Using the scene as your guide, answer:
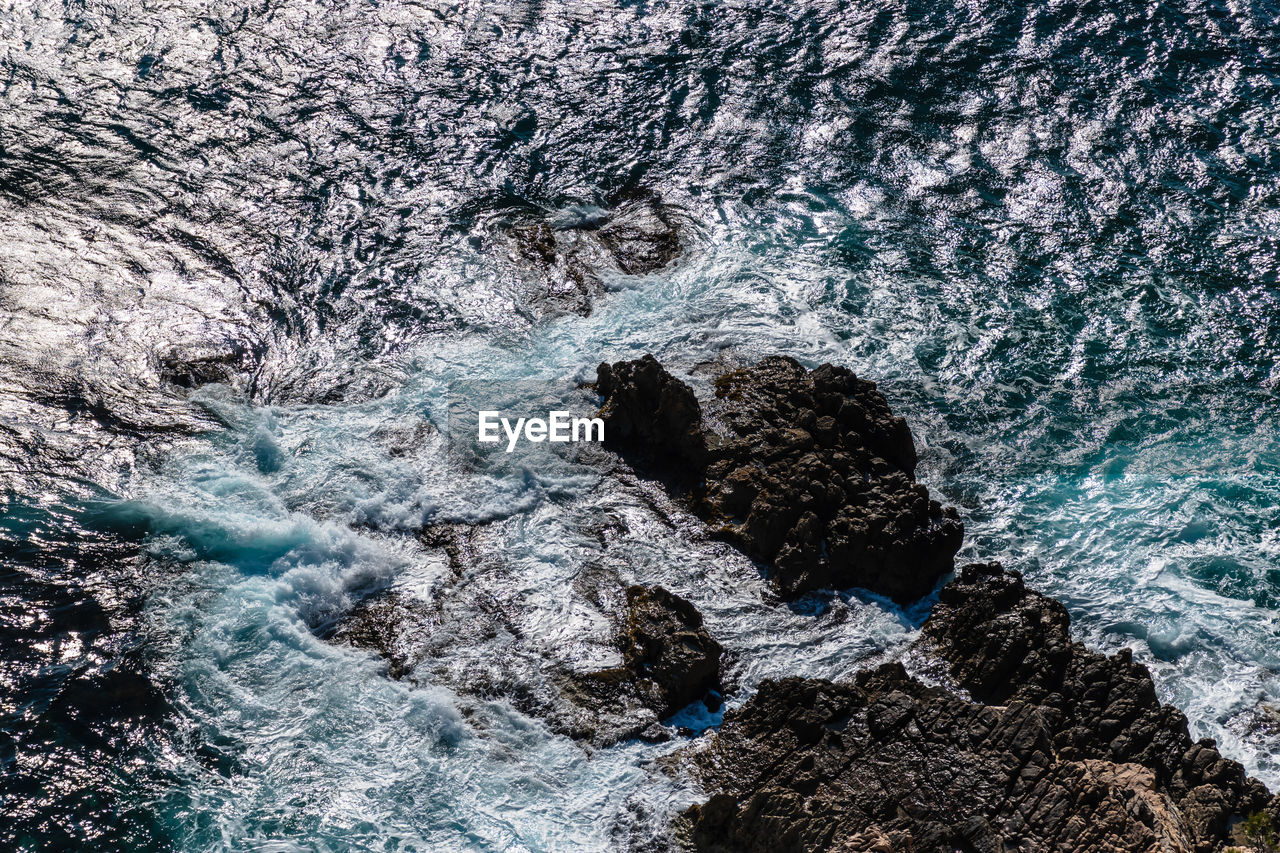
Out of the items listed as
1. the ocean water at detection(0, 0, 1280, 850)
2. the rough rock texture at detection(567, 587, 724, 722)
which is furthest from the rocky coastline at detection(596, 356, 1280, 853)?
the ocean water at detection(0, 0, 1280, 850)

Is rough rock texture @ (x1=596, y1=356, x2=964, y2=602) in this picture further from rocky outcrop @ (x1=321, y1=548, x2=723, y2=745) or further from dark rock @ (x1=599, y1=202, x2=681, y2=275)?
dark rock @ (x1=599, y1=202, x2=681, y2=275)

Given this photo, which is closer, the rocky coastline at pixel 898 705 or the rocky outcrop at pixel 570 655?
the rocky coastline at pixel 898 705

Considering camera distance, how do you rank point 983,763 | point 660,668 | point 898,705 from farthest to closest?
point 660,668
point 898,705
point 983,763

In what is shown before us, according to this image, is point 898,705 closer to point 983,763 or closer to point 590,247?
point 983,763

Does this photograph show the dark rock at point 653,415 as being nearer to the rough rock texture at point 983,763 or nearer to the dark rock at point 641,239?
the dark rock at point 641,239

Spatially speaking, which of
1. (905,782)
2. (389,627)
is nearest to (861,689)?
(905,782)

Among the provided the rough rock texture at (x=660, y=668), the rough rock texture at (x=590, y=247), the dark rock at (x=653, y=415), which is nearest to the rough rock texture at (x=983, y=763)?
the rough rock texture at (x=660, y=668)
